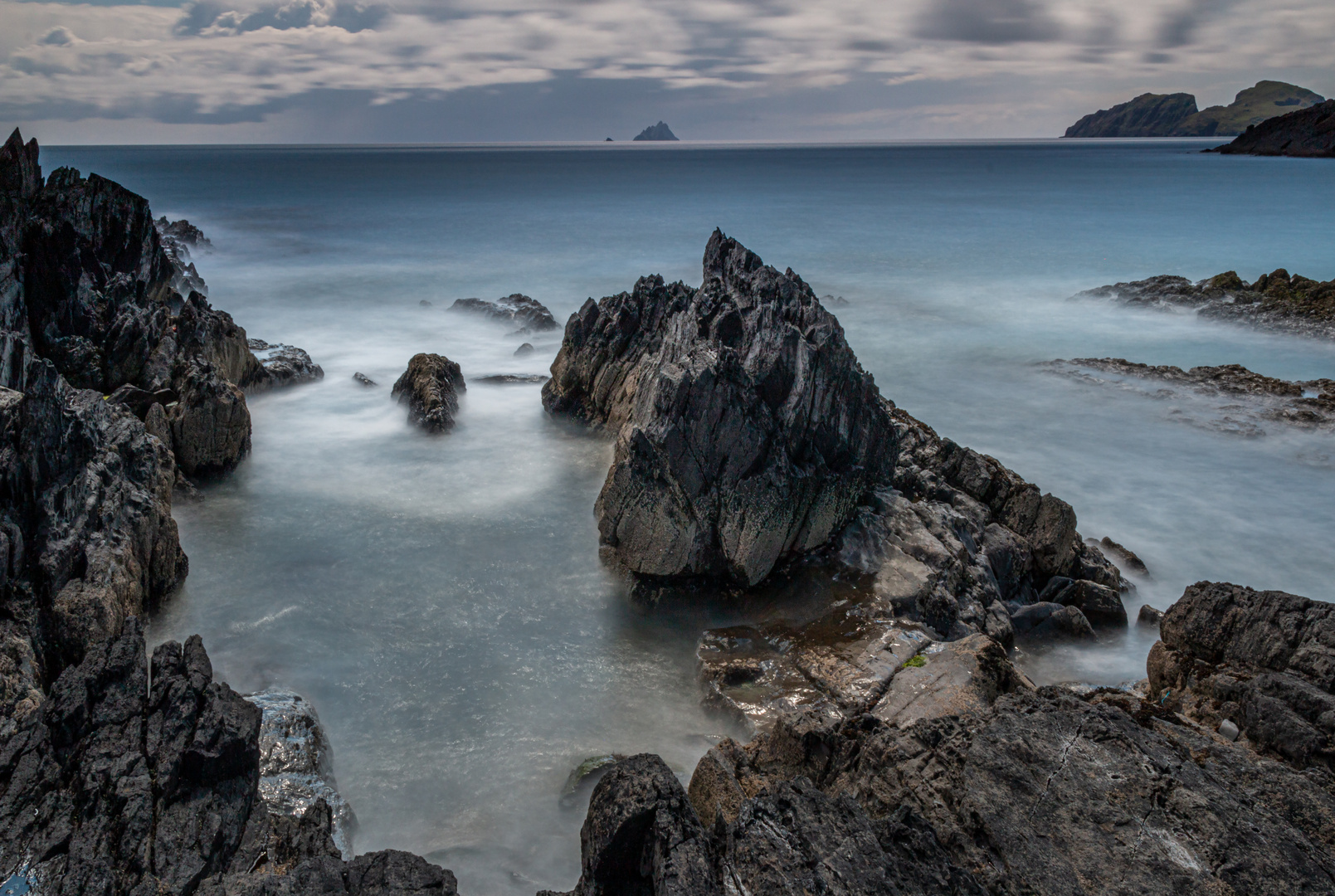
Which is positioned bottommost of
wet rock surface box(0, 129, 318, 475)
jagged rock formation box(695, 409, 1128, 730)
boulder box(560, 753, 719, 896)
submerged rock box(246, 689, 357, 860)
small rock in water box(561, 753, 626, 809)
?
small rock in water box(561, 753, 626, 809)

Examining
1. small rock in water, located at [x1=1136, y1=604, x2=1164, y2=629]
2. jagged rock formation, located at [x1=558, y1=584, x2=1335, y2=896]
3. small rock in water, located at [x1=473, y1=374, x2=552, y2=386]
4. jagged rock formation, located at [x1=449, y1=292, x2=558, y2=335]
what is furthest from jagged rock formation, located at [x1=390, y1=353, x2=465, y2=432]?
small rock in water, located at [x1=1136, y1=604, x2=1164, y2=629]

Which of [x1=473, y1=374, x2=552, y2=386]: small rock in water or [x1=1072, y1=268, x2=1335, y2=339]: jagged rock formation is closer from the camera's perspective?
[x1=473, y1=374, x2=552, y2=386]: small rock in water

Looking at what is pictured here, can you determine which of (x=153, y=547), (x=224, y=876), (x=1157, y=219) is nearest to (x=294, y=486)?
(x=153, y=547)

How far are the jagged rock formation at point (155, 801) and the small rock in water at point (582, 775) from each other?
2.61m

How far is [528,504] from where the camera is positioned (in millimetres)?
15383

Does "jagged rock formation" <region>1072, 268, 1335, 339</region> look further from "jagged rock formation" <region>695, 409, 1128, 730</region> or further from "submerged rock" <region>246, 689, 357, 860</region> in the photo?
"submerged rock" <region>246, 689, 357, 860</region>

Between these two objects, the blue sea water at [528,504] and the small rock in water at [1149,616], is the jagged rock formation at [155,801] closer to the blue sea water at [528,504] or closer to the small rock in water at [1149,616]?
the blue sea water at [528,504]

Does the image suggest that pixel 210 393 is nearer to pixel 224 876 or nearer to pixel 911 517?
pixel 224 876

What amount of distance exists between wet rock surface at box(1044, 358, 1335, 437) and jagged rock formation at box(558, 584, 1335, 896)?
722 inches

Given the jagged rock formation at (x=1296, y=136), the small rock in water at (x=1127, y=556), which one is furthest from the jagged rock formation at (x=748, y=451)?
the jagged rock formation at (x=1296, y=136)

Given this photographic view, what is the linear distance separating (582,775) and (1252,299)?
35.0 metres

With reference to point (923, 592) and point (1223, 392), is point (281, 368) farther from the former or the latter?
point (1223, 392)

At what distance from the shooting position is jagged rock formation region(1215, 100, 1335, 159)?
137250mm

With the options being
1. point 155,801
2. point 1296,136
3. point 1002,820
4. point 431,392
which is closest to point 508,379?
point 431,392
